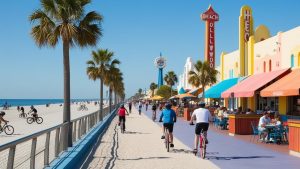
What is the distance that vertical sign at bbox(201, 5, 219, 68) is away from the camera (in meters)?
44.9

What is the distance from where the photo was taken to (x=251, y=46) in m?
31.2

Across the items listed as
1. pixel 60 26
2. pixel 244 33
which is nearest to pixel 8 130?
pixel 60 26

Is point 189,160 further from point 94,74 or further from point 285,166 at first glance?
point 94,74

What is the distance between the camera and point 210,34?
45.3 meters

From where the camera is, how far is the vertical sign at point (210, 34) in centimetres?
4494

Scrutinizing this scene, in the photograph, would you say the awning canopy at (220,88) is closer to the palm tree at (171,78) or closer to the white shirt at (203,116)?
the white shirt at (203,116)

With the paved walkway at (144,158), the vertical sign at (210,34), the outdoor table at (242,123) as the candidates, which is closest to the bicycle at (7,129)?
the paved walkway at (144,158)

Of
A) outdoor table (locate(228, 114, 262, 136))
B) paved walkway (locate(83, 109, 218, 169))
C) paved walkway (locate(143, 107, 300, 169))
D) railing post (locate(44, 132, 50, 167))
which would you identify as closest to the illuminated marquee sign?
outdoor table (locate(228, 114, 262, 136))

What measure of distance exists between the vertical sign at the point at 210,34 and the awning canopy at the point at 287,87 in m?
22.1

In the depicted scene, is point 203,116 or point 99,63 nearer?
point 203,116

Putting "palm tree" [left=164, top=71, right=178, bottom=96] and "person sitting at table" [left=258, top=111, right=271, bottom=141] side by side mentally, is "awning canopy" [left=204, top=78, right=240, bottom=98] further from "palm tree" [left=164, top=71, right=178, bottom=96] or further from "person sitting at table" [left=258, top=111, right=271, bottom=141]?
"palm tree" [left=164, top=71, right=178, bottom=96]

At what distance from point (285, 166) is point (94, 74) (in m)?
33.6

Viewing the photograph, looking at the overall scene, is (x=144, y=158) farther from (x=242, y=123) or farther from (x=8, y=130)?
(x=8, y=130)

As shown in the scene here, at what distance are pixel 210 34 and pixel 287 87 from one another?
26.5 m
